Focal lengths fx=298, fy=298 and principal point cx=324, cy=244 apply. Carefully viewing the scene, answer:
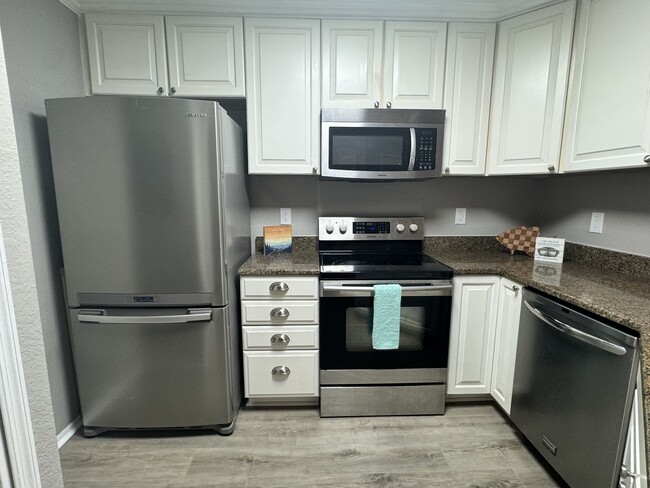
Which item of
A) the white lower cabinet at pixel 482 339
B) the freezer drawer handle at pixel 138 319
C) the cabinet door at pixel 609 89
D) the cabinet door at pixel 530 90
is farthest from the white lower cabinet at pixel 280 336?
the cabinet door at pixel 609 89

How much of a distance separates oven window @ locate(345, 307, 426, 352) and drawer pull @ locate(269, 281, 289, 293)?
1.24 feet

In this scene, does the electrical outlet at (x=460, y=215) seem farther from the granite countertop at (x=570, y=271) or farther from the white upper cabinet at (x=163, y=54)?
the white upper cabinet at (x=163, y=54)

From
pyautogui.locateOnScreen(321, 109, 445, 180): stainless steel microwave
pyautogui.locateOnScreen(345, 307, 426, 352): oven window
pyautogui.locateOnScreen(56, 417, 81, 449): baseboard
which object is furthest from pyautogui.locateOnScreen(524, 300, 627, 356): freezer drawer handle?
pyautogui.locateOnScreen(56, 417, 81, 449): baseboard

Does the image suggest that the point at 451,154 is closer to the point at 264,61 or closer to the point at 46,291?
the point at 264,61

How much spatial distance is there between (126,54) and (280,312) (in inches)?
67.9

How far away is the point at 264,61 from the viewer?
176cm

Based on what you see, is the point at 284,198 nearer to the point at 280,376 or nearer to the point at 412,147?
the point at 412,147

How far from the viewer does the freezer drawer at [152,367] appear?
1525 mm

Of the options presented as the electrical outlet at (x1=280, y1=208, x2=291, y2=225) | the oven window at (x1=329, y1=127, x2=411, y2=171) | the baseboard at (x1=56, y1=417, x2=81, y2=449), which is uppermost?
the oven window at (x1=329, y1=127, x2=411, y2=171)

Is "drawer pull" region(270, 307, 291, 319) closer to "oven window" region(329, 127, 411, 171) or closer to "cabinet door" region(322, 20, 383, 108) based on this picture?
"oven window" region(329, 127, 411, 171)

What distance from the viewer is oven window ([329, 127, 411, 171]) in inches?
69.9

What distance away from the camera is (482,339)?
1772 millimetres

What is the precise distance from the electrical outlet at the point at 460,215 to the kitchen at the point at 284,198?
0.10 ft

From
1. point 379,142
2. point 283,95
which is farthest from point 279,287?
point 283,95
